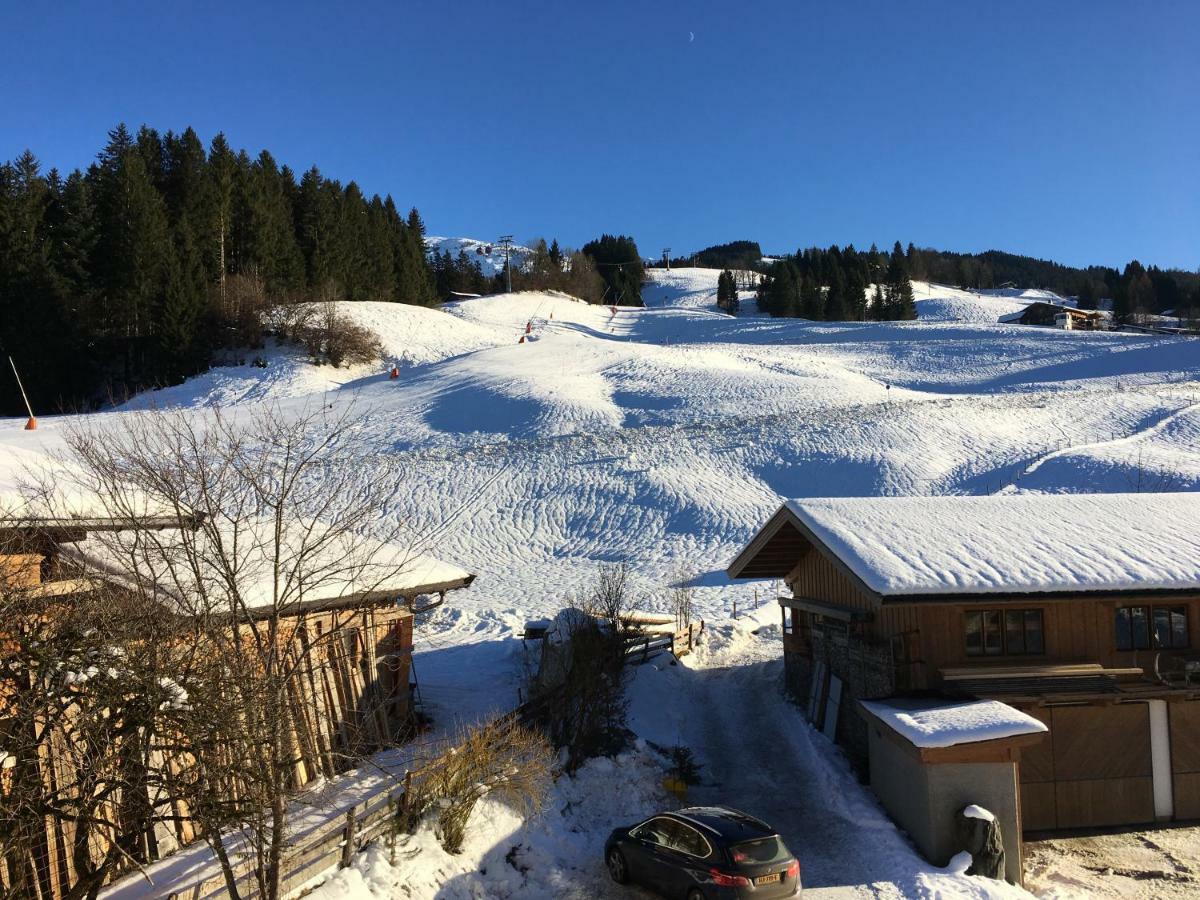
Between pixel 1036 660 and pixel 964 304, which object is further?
pixel 964 304

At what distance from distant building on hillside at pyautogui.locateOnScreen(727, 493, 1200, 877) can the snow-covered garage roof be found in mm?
44

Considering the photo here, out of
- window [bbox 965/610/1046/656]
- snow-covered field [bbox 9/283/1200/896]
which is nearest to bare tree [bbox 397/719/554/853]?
snow-covered field [bbox 9/283/1200/896]

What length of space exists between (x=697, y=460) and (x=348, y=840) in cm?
3104

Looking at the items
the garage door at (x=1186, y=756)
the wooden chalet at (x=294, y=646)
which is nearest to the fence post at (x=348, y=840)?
the wooden chalet at (x=294, y=646)

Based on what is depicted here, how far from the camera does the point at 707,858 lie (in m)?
11.0

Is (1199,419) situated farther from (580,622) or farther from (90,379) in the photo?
(90,379)

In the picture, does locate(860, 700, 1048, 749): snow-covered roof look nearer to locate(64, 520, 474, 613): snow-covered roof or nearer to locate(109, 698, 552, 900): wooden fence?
locate(109, 698, 552, 900): wooden fence

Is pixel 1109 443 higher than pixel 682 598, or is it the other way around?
pixel 1109 443

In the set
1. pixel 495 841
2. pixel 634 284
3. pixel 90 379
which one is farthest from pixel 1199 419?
pixel 634 284

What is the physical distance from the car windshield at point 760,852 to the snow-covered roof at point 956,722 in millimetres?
2991

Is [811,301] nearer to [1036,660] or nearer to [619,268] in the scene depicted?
[619,268]

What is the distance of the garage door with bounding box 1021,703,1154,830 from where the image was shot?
1473 centimetres

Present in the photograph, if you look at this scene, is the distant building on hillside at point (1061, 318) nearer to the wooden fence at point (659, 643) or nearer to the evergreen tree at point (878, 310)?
the evergreen tree at point (878, 310)

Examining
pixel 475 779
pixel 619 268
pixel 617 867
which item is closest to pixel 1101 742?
pixel 617 867
